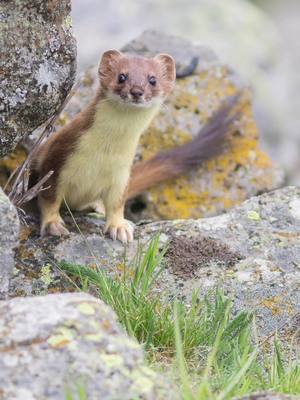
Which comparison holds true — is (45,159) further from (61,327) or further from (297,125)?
(297,125)

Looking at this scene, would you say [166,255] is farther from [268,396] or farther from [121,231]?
[268,396]

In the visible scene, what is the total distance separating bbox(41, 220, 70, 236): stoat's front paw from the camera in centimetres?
389

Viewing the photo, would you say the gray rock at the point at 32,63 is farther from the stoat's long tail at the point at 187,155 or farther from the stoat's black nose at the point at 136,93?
the stoat's long tail at the point at 187,155

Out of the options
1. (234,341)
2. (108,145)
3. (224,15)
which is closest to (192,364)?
(234,341)

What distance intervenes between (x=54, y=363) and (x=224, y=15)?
709 cm

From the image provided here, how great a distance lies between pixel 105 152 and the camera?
4145 millimetres

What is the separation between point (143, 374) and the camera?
2.33 metres

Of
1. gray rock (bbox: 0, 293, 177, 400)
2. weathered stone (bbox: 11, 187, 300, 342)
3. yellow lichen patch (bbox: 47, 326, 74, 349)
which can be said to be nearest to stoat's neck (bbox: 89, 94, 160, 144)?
weathered stone (bbox: 11, 187, 300, 342)

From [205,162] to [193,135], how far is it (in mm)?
184

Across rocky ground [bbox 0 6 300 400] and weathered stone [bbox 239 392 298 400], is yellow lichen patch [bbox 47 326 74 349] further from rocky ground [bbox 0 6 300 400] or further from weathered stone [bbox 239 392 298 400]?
weathered stone [bbox 239 392 298 400]

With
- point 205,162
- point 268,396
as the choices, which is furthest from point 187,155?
point 268,396

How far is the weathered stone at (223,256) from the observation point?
3.54m

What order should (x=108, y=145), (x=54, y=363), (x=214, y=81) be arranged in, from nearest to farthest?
1. (x=54, y=363)
2. (x=108, y=145)
3. (x=214, y=81)

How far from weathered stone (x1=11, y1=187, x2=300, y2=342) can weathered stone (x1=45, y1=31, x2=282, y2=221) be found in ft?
3.09
